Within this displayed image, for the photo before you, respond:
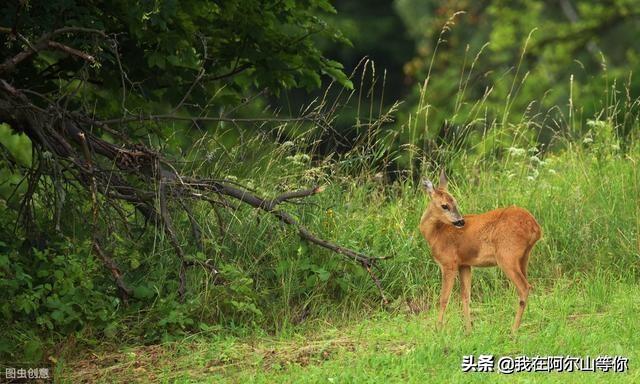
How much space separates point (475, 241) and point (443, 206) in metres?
0.35

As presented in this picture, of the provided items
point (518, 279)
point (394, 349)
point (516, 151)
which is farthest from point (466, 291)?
point (516, 151)

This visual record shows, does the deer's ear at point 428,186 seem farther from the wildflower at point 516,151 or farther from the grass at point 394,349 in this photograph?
the wildflower at point 516,151

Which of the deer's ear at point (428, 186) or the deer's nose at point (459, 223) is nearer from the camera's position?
the deer's nose at point (459, 223)

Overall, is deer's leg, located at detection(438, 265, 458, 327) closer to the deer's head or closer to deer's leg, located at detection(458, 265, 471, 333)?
deer's leg, located at detection(458, 265, 471, 333)

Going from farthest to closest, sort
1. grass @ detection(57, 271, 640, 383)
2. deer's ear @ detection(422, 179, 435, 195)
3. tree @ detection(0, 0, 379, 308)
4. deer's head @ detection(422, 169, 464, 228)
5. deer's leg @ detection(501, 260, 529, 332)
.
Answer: tree @ detection(0, 0, 379, 308) < deer's ear @ detection(422, 179, 435, 195) < deer's head @ detection(422, 169, 464, 228) < deer's leg @ detection(501, 260, 529, 332) < grass @ detection(57, 271, 640, 383)

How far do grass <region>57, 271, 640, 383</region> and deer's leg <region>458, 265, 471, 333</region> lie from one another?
0.08 meters

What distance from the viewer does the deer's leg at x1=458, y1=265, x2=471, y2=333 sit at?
7629 mm

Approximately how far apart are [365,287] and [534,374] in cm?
201

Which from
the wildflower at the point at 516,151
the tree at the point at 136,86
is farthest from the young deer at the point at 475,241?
the wildflower at the point at 516,151

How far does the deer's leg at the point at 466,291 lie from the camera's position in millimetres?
7629

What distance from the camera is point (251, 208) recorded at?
898 cm

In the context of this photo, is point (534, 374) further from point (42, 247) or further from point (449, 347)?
point (42, 247)

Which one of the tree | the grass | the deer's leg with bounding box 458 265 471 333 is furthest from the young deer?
the tree

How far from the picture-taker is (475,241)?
7594 mm
